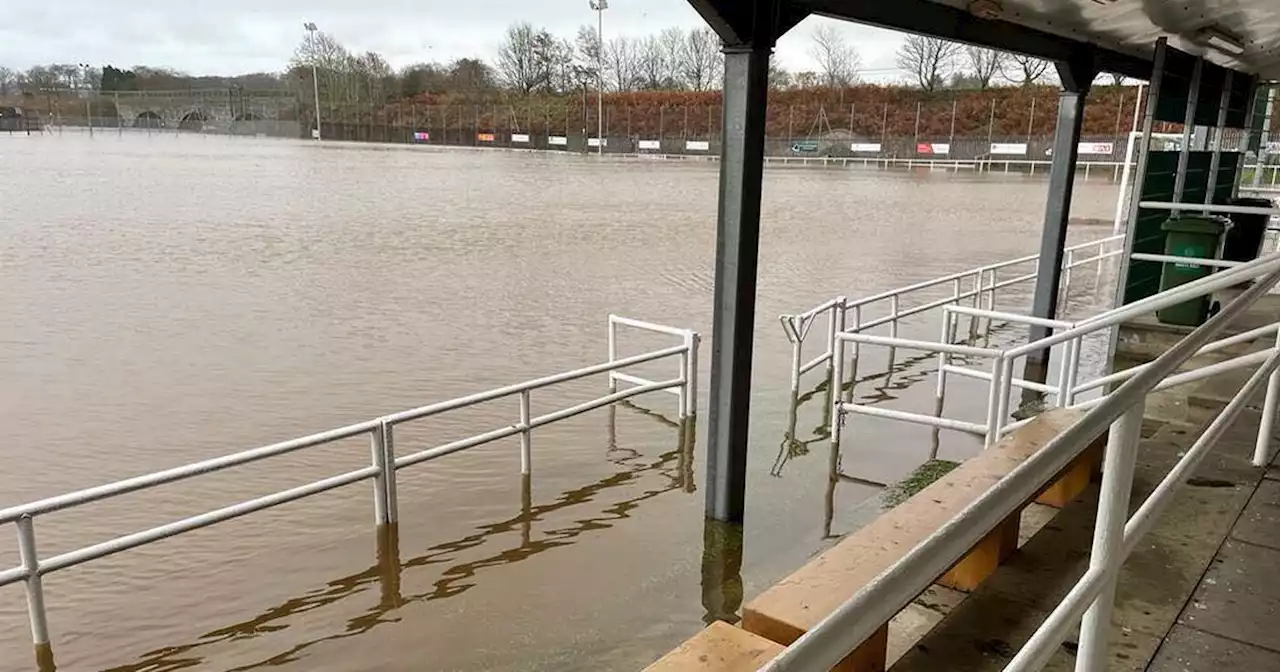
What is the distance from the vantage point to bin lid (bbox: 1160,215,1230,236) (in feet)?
28.9

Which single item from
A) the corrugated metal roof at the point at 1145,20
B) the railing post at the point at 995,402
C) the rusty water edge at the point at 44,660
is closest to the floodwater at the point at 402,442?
the rusty water edge at the point at 44,660

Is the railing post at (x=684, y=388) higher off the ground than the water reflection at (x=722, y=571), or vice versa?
the railing post at (x=684, y=388)

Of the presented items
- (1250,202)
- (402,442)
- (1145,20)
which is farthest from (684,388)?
(1250,202)

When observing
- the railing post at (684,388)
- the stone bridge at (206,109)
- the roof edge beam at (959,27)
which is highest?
the stone bridge at (206,109)

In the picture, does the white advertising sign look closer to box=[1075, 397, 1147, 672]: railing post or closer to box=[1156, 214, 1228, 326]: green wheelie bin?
box=[1156, 214, 1228, 326]: green wheelie bin

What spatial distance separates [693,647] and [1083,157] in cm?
6181

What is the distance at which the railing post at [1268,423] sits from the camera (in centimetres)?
404

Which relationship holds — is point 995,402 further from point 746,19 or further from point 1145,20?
point 1145,20

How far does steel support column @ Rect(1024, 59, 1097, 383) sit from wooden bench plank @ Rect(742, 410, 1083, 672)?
5.73 meters

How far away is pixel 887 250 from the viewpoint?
2267 cm

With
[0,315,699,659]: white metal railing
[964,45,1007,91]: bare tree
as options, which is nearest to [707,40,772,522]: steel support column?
[0,315,699,659]: white metal railing

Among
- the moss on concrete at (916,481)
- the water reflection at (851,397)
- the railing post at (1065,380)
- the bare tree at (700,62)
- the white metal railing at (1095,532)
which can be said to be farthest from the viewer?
the bare tree at (700,62)

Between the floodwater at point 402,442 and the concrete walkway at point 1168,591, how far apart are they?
2249 mm

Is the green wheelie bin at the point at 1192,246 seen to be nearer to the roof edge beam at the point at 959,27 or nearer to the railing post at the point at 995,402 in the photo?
the roof edge beam at the point at 959,27
